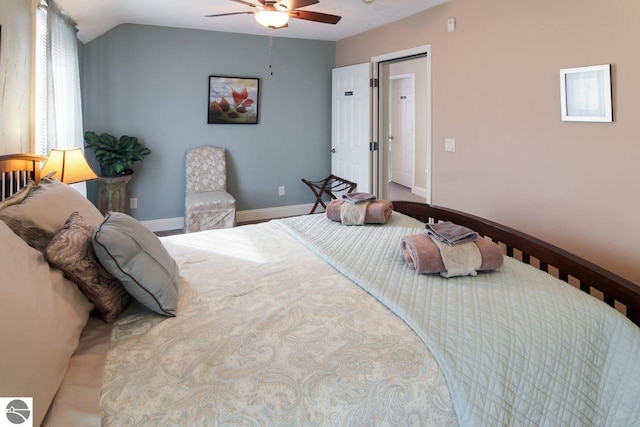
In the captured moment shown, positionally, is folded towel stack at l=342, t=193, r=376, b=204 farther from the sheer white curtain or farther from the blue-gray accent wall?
the blue-gray accent wall

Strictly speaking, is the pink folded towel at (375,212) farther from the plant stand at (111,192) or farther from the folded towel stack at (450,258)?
the plant stand at (111,192)

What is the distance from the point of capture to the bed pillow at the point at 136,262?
1290 millimetres

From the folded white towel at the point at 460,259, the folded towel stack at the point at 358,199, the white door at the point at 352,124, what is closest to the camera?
the folded white towel at the point at 460,259

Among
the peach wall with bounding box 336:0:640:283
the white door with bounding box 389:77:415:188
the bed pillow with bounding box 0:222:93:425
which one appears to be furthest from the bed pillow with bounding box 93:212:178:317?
the white door with bounding box 389:77:415:188

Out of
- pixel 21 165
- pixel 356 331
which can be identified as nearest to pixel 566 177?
pixel 356 331

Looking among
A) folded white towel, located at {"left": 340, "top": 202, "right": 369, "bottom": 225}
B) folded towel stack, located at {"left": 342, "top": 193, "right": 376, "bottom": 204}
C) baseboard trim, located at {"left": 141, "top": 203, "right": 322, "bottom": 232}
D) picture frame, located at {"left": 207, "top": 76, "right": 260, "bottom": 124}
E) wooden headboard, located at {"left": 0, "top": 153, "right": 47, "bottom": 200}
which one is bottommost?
baseboard trim, located at {"left": 141, "top": 203, "right": 322, "bottom": 232}

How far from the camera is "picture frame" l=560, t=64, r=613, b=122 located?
2.47 m

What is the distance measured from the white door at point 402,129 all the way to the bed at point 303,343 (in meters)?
6.12

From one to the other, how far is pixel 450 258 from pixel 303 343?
2.54 feet

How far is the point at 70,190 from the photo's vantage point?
1737 mm

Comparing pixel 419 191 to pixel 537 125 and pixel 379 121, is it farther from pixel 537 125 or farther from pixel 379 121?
pixel 537 125

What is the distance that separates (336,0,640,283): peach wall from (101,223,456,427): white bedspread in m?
1.98

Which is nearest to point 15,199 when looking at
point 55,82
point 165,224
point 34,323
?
point 34,323

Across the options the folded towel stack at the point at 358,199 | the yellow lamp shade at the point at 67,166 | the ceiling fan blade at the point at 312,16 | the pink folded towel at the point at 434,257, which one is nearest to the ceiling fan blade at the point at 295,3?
the ceiling fan blade at the point at 312,16
